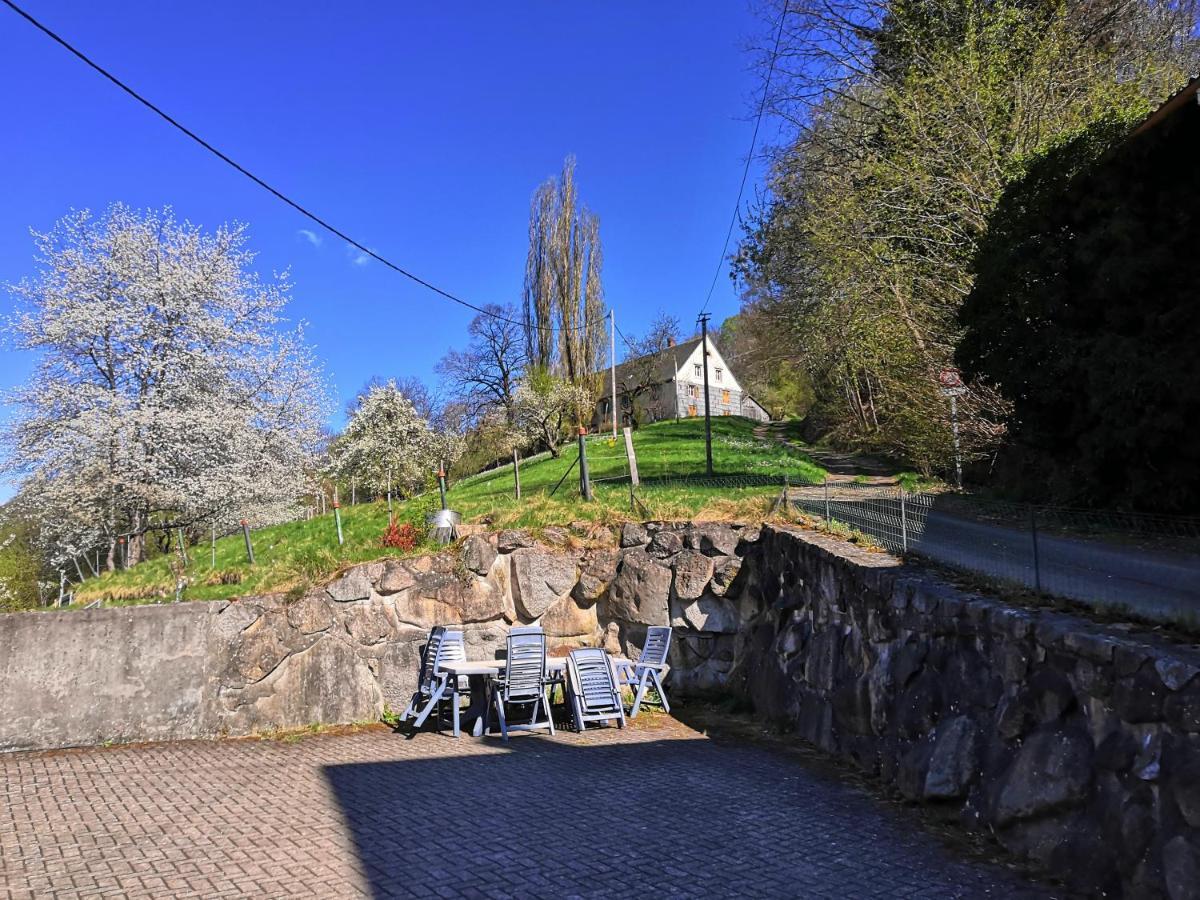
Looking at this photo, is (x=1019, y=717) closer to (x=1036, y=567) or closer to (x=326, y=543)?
(x=1036, y=567)

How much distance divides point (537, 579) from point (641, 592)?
1360 mm

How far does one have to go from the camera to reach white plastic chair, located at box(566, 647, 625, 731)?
8.20 metres

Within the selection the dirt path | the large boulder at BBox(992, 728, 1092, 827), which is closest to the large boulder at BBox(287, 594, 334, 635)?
the large boulder at BBox(992, 728, 1092, 827)

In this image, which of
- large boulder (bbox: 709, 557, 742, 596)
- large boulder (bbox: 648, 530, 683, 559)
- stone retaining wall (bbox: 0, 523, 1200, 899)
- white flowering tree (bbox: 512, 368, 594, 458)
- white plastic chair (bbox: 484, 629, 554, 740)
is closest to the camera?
stone retaining wall (bbox: 0, 523, 1200, 899)

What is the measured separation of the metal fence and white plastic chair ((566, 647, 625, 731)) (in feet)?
11.6

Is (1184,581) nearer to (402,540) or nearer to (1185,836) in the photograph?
(1185,836)

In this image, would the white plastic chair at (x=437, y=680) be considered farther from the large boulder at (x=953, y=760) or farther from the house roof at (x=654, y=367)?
the house roof at (x=654, y=367)

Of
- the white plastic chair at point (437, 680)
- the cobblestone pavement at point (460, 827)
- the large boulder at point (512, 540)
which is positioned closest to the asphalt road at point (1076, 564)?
the cobblestone pavement at point (460, 827)

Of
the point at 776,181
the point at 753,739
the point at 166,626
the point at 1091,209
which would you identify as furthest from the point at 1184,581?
the point at 776,181

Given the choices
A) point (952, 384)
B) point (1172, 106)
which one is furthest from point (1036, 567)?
point (952, 384)

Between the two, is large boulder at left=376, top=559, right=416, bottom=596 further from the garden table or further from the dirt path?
the dirt path

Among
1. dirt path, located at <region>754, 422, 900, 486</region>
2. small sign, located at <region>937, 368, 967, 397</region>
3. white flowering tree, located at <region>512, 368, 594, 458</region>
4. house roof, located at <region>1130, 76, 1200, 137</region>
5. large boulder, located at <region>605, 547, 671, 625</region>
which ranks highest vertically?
white flowering tree, located at <region>512, 368, 594, 458</region>

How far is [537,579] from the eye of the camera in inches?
385

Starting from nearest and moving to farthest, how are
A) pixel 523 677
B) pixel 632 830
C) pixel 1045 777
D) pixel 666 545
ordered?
pixel 1045 777, pixel 632 830, pixel 523 677, pixel 666 545
